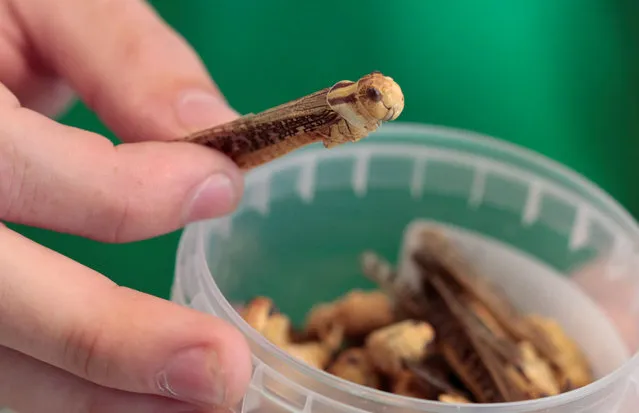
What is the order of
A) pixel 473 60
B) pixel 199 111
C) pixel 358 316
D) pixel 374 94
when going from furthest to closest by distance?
pixel 473 60 → pixel 358 316 → pixel 199 111 → pixel 374 94

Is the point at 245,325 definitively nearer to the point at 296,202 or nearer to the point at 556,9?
the point at 296,202

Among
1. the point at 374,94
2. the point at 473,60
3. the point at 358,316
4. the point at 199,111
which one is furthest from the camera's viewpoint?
the point at 473,60

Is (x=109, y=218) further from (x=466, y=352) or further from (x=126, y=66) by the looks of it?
(x=466, y=352)

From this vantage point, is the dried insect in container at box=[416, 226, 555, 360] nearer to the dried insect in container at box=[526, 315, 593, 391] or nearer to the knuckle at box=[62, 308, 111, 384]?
the dried insect in container at box=[526, 315, 593, 391]

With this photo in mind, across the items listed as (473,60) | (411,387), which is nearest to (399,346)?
(411,387)

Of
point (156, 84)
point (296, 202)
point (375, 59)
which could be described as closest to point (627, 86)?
point (375, 59)

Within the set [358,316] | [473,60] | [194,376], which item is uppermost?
[473,60]

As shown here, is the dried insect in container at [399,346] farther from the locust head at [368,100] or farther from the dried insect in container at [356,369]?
the locust head at [368,100]
